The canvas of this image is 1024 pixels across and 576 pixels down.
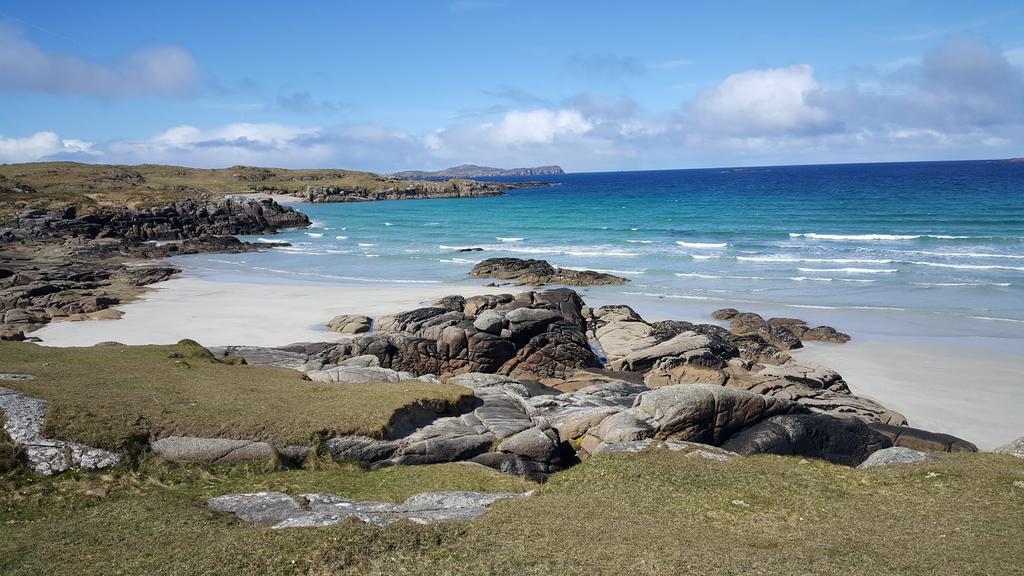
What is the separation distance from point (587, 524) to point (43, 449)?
41.6 feet

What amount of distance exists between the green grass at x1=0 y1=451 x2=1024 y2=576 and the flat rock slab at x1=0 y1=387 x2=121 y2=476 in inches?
19.4

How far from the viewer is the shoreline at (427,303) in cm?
2873

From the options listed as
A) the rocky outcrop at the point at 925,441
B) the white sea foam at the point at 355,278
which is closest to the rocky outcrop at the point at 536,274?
the white sea foam at the point at 355,278

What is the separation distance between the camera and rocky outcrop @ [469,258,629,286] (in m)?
60.6

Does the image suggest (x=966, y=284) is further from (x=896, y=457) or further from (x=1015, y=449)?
(x=896, y=457)

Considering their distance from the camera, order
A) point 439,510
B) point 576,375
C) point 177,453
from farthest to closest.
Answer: point 576,375, point 177,453, point 439,510

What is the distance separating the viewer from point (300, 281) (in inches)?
2493

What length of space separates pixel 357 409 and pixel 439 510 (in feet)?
19.3

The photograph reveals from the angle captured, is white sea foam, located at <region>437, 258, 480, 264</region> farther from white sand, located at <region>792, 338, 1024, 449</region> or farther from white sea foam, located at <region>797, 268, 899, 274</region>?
white sand, located at <region>792, 338, 1024, 449</region>

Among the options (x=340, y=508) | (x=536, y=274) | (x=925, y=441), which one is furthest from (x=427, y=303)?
(x=340, y=508)

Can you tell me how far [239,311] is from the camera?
47.2 meters

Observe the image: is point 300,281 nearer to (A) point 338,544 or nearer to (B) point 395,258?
(B) point 395,258

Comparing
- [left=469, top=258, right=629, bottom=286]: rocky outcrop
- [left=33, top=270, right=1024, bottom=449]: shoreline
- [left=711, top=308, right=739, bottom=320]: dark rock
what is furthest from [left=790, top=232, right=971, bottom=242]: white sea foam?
[left=711, top=308, right=739, bottom=320]: dark rock

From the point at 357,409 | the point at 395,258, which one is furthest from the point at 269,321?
the point at 395,258
